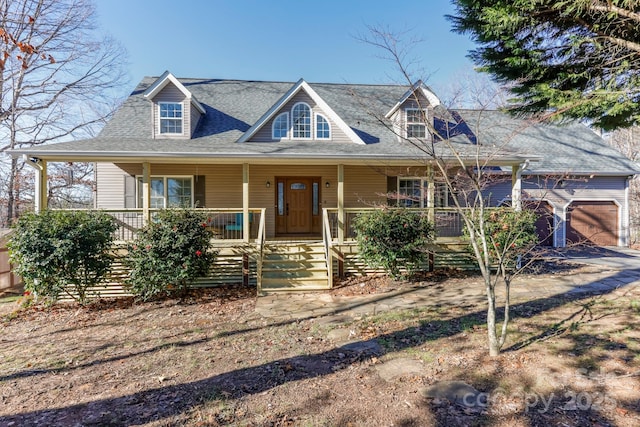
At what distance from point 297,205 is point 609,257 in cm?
1097

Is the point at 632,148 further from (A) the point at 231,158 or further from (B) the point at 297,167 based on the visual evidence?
(A) the point at 231,158

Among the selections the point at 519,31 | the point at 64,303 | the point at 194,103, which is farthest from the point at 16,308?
the point at 519,31

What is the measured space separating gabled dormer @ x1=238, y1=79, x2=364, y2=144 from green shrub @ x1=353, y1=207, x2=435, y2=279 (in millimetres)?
3373

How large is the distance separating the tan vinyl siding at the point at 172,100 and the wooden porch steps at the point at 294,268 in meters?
5.03

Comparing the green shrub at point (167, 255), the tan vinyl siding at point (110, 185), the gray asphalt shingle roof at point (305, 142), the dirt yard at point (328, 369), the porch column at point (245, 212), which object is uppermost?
the gray asphalt shingle roof at point (305, 142)

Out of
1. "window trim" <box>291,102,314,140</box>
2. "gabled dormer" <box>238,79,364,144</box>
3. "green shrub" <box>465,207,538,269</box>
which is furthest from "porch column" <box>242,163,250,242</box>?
"green shrub" <box>465,207,538,269</box>

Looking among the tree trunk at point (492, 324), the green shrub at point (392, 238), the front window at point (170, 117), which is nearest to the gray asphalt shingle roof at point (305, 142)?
the front window at point (170, 117)

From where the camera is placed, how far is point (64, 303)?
23.0 ft

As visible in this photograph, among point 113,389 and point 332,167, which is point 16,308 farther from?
point 332,167

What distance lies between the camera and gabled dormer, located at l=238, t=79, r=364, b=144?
10.0m

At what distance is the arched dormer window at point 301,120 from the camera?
10203 millimetres

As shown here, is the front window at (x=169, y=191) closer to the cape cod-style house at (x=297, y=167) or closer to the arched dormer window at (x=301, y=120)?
the cape cod-style house at (x=297, y=167)

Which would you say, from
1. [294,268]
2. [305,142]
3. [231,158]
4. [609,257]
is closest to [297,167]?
[305,142]

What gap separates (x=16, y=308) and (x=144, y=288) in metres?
3.01
